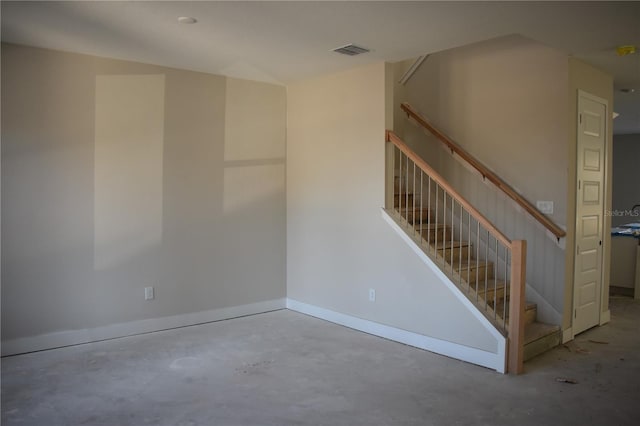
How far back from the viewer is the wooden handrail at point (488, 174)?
14.2 feet

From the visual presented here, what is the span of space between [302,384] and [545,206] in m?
2.81

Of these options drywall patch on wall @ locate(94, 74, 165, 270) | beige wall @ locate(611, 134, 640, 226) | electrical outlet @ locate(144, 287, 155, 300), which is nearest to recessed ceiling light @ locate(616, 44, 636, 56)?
drywall patch on wall @ locate(94, 74, 165, 270)

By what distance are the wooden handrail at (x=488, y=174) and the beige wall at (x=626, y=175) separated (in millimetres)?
7384

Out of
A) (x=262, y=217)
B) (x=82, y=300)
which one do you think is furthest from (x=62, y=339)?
(x=262, y=217)

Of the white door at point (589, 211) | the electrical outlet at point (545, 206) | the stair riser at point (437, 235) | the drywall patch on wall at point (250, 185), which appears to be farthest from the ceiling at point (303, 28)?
the stair riser at point (437, 235)

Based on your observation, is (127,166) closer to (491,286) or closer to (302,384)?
(302,384)

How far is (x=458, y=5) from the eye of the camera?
3039 mm

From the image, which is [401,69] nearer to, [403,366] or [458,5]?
[458,5]

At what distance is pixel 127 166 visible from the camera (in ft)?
14.8

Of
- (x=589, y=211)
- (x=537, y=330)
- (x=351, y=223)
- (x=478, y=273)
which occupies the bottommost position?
(x=537, y=330)

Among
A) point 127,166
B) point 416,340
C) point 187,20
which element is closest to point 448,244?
point 416,340

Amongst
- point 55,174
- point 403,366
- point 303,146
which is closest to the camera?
point 403,366

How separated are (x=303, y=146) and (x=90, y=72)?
228 centimetres

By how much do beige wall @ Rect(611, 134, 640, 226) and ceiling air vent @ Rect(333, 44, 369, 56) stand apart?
8905 millimetres
